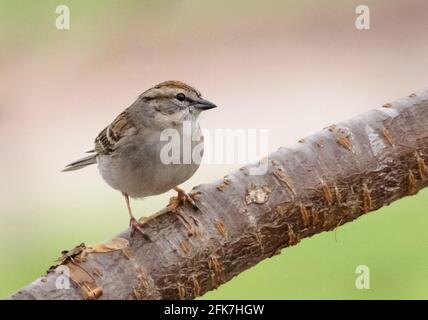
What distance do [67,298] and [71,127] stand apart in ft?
7.33

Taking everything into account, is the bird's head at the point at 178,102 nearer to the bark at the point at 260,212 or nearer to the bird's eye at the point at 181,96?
the bird's eye at the point at 181,96

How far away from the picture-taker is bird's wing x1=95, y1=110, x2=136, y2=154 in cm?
274

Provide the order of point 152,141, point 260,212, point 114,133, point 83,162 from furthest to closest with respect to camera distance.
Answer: point 83,162 → point 114,133 → point 152,141 → point 260,212

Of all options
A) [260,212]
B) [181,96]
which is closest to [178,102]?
[181,96]

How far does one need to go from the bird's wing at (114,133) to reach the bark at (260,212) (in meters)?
0.48

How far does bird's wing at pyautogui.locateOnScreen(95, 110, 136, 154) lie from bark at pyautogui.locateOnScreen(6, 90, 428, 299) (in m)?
0.48

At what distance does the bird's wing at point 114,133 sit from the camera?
108 inches

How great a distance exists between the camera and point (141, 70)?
4.28 metres

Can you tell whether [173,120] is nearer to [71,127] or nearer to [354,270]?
[354,270]

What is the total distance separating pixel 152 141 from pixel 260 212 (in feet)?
1.59

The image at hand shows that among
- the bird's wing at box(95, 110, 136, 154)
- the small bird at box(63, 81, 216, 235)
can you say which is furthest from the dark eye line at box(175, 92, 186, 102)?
the bird's wing at box(95, 110, 136, 154)

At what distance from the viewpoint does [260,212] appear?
2328mm
